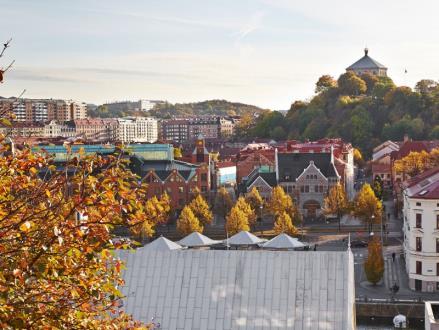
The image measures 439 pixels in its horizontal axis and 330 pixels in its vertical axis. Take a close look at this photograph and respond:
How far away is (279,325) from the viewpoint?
71.5 feet

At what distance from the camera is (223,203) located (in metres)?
72.9

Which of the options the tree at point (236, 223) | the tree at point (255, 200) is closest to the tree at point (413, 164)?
Result: the tree at point (255, 200)

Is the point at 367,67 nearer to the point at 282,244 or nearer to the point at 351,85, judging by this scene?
the point at 351,85

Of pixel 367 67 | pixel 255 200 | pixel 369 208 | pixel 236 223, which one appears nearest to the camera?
pixel 236 223

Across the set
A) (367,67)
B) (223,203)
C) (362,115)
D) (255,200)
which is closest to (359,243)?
(255,200)

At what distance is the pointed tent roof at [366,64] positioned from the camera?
172 meters

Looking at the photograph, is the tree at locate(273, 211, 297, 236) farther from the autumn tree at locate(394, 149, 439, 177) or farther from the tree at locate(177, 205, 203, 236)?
the autumn tree at locate(394, 149, 439, 177)

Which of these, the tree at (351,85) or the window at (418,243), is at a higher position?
the tree at (351,85)

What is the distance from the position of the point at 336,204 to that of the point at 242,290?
1773 inches

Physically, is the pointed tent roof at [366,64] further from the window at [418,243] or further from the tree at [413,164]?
the window at [418,243]

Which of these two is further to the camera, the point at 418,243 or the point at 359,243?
the point at 359,243

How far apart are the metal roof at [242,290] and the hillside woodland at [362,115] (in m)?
100

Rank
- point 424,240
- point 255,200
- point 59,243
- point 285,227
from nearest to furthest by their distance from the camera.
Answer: point 59,243 < point 424,240 < point 285,227 < point 255,200

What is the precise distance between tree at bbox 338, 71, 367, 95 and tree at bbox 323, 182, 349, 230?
84.1 metres
